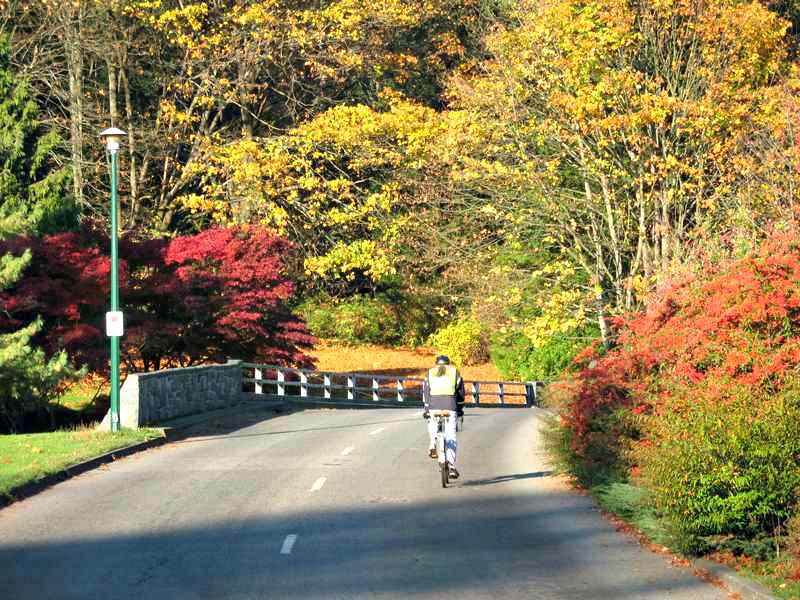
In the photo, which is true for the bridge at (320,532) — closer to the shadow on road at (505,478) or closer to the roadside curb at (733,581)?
the shadow on road at (505,478)

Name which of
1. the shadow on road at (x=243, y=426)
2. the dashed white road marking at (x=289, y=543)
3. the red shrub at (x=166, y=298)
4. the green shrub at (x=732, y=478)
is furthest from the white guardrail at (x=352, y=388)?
the green shrub at (x=732, y=478)

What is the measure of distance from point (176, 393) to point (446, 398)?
508 inches

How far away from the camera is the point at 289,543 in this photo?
13578 millimetres

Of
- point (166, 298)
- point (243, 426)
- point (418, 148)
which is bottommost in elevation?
point (243, 426)

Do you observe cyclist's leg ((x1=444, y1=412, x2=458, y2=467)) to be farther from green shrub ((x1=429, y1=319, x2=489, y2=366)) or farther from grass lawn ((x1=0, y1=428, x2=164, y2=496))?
green shrub ((x1=429, y1=319, x2=489, y2=366))

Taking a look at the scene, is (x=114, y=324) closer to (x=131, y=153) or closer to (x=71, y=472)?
(x=71, y=472)

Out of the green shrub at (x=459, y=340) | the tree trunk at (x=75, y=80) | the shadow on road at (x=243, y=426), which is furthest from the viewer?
the green shrub at (x=459, y=340)

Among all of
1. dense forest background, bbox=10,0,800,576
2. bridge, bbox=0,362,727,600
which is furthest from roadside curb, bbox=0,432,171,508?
dense forest background, bbox=10,0,800,576

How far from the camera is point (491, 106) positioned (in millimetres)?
35812

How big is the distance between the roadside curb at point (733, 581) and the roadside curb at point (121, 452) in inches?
362

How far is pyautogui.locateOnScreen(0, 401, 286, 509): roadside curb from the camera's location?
Result: 56.2 ft

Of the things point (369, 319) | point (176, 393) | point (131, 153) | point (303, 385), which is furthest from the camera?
point (369, 319)

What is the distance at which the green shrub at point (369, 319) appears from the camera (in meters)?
55.7

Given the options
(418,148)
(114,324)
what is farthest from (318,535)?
(418,148)
